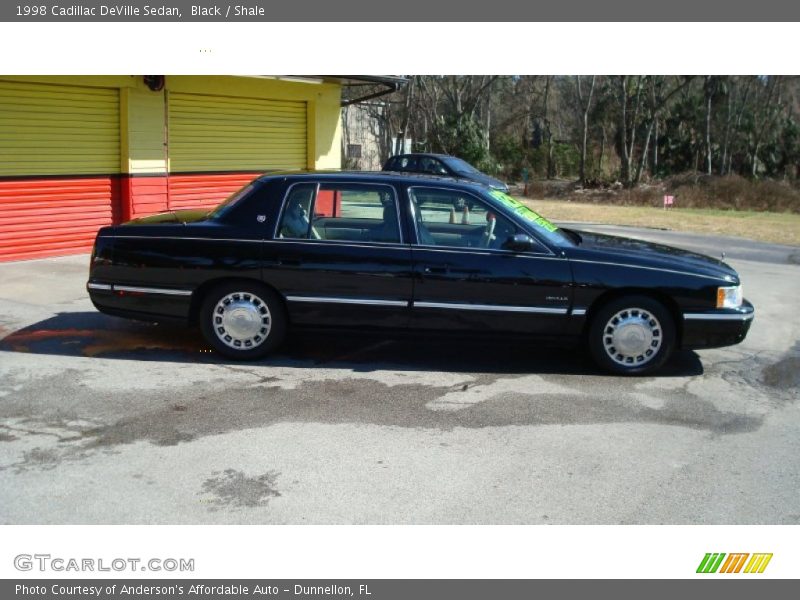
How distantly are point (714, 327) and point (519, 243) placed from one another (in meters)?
1.71

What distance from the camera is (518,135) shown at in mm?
49281

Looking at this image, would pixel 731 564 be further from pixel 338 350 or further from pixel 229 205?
pixel 229 205

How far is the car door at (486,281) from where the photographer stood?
691cm

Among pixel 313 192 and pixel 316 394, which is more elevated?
pixel 313 192

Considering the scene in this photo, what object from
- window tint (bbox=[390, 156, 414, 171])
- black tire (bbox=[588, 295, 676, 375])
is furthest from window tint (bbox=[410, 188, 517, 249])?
window tint (bbox=[390, 156, 414, 171])

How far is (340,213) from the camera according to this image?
7168mm

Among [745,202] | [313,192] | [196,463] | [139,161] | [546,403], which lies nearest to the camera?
[196,463]

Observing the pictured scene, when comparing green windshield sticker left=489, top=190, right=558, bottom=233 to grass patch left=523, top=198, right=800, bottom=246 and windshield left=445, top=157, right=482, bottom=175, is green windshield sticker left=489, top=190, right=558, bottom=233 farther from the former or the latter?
windshield left=445, top=157, right=482, bottom=175

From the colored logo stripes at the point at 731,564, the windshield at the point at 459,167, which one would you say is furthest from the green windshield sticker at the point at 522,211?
the windshield at the point at 459,167

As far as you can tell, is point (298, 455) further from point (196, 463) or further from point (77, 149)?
point (77, 149)

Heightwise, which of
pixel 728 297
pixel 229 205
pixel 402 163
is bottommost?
pixel 728 297

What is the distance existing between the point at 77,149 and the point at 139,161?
3.14 feet

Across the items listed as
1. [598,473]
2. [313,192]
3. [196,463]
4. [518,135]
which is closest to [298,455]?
[196,463]

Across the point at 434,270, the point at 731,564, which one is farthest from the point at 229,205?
the point at 731,564
